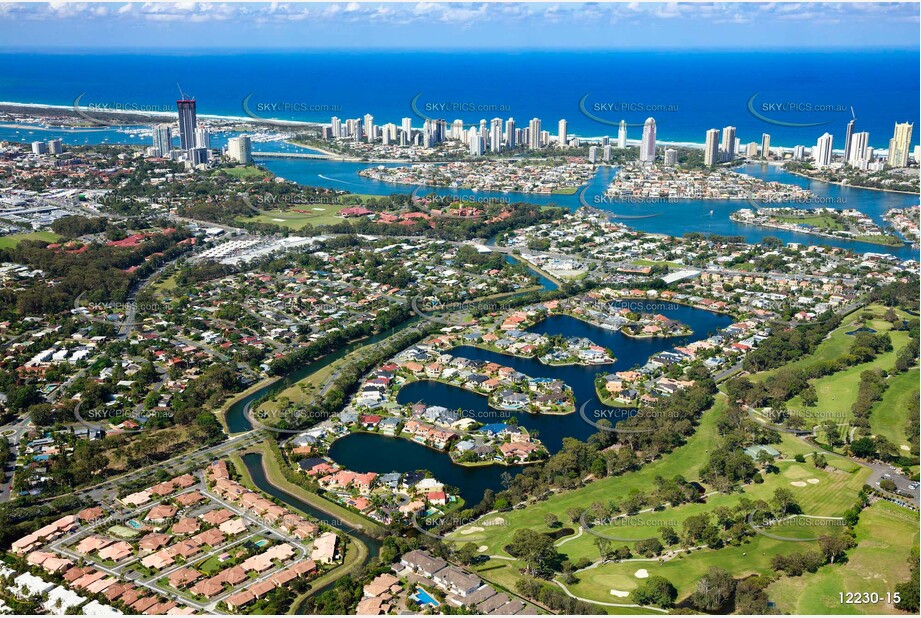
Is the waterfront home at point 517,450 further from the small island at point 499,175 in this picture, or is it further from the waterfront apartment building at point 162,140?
the waterfront apartment building at point 162,140

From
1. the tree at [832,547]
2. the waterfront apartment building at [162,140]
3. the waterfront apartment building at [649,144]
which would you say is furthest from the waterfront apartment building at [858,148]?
the tree at [832,547]

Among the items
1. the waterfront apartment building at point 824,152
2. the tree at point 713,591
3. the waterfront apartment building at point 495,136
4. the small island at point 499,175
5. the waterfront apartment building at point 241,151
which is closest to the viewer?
the tree at point 713,591

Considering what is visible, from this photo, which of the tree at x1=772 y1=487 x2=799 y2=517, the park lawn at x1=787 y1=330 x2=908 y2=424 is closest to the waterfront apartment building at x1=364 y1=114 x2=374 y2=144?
the park lawn at x1=787 y1=330 x2=908 y2=424

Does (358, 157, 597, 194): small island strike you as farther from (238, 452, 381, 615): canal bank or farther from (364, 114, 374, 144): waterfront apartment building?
(238, 452, 381, 615): canal bank

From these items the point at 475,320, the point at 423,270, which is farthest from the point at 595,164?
the point at 475,320

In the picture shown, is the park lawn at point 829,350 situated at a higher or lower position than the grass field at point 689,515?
higher
